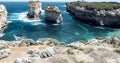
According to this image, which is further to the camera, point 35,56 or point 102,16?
point 102,16

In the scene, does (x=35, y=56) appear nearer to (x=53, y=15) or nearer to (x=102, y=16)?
(x=53, y=15)

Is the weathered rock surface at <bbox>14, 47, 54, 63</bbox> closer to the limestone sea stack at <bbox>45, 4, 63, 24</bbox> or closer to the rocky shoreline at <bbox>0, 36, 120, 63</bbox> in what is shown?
the rocky shoreline at <bbox>0, 36, 120, 63</bbox>

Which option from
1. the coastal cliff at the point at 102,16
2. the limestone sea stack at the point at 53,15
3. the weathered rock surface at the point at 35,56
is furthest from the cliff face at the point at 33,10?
the weathered rock surface at the point at 35,56

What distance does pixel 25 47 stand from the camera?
89.6ft

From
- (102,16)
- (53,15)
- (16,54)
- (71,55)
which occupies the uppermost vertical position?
(71,55)

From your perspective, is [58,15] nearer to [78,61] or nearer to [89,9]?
[89,9]

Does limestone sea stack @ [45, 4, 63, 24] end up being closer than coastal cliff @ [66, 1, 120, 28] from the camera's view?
No

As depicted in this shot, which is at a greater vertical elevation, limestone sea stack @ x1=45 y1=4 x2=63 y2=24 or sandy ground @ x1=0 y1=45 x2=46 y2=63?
sandy ground @ x1=0 y1=45 x2=46 y2=63

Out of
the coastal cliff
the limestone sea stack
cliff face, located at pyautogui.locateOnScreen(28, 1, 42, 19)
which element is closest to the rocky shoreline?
the coastal cliff

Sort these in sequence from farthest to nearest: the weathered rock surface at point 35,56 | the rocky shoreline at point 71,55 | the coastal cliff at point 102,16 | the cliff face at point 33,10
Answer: the cliff face at point 33,10
the coastal cliff at point 102,16
the rocky shoreline at point 71,55
the weathered rock surface at point 35,56

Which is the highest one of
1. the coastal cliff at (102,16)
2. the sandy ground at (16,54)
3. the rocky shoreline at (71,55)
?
the rocky shoreline at (71,55)

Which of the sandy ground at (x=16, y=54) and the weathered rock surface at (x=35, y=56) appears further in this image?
the sandy ground at (x=16, y=54)

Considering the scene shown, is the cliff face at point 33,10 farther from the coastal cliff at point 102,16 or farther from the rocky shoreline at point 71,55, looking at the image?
the rocky shoreline at point 71,55

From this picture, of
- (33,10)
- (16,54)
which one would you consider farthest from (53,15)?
(16,54)
